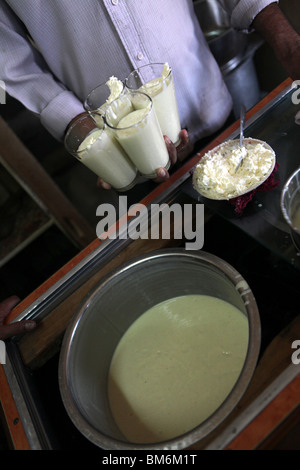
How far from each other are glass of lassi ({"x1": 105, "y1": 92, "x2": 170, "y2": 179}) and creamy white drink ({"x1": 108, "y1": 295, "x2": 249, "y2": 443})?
1.53ft

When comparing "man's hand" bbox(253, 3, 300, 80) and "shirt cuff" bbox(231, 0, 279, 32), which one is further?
"shirt cuff" bbox(231, 0, 279, 32)

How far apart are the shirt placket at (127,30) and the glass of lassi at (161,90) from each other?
0.18 metres

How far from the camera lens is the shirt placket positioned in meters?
1.31

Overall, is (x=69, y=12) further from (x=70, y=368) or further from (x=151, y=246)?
(x=70, y=368)

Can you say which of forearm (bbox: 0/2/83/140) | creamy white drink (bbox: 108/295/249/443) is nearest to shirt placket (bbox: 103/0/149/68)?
forearm (bbox: 0/2/83/140)

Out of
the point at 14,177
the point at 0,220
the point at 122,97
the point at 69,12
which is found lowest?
the point at 0,220

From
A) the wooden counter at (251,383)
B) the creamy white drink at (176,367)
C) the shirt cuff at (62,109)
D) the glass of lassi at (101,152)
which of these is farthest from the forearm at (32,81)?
the creamy white drink at (176,367)

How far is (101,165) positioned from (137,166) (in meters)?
0.13

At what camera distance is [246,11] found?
147 cm

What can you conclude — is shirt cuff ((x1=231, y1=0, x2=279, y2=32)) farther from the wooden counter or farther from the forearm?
the forearm

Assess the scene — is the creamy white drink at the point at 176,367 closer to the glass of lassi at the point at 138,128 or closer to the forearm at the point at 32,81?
the glass of lassi at the point at 138,128

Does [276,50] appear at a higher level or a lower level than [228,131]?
higher

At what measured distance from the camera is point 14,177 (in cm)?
268

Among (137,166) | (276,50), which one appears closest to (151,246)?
(137,166)
